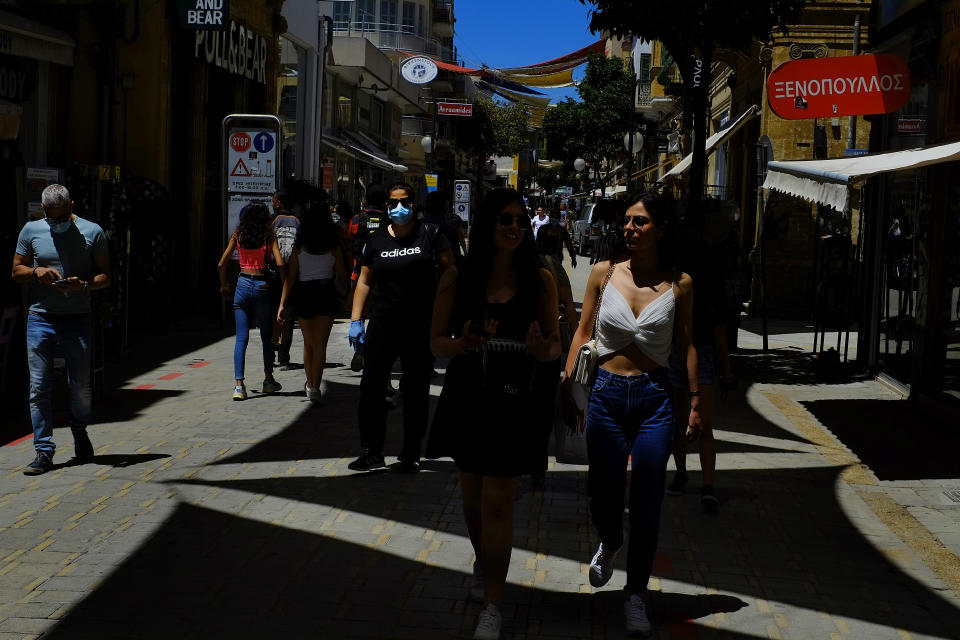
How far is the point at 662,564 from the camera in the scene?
5734 millimetres

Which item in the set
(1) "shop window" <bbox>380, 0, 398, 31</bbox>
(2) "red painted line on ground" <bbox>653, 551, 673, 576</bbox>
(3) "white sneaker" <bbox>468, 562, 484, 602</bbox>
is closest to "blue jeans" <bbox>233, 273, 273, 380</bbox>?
(2) "red painted line on ground" <bbox>653, 551, 673, 576</bbox>

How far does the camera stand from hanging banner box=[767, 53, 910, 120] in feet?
37.3

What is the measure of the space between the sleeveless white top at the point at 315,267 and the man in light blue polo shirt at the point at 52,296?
8.25ft

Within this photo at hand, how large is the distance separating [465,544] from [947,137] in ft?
23.1

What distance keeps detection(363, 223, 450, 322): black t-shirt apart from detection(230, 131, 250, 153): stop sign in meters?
9.28

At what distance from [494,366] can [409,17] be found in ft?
204

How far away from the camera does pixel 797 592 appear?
5367 millimetres

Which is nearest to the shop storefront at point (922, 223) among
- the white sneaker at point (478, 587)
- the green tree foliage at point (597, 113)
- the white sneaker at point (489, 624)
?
the white sneaker at point (478, 587)

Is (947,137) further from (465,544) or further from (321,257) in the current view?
(465,544)

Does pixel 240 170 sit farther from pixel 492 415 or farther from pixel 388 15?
pixel 388 15

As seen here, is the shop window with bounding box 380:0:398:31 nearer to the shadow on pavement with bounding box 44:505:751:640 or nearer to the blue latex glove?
the blue latex glove

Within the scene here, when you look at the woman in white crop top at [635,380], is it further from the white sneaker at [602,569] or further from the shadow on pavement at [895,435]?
the shadow on pavement at [895,435]

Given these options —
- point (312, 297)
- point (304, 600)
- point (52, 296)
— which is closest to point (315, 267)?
point (312, 297)

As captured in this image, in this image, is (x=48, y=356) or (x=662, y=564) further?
(x=48, y=356)
